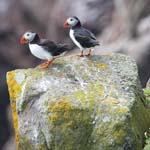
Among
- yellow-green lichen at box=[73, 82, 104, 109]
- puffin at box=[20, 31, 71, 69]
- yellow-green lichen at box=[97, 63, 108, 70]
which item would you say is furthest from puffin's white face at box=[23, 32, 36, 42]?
yellow-green lichen at box=[73, 82, 104, 109]

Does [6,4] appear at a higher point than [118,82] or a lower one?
higher

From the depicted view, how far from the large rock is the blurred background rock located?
11.1m

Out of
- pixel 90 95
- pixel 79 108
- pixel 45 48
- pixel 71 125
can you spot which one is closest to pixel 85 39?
pixel 45 48

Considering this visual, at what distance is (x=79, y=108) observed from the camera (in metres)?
7.68

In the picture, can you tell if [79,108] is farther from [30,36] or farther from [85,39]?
[85,39]

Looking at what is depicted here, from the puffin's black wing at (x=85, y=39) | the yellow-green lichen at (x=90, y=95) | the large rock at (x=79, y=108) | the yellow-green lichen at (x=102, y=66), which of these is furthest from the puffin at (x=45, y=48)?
the yellow-green lichen at (x=90, y=95)

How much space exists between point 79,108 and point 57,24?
16.1m

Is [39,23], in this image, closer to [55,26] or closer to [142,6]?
[55,26]

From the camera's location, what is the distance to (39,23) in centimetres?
2412

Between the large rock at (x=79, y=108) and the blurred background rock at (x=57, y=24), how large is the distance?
1113cm

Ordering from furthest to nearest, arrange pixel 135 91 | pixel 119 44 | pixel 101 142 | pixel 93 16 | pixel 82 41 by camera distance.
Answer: pixel 93 16 → pixel 119 44 → pixel 82 41 → pixel 135 91 → pixel 101 142

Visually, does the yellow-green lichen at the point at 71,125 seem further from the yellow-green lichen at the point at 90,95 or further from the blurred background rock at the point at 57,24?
the blurred background rock at the point at 57,24

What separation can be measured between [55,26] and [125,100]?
630 inches

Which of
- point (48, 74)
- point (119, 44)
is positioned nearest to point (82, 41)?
point (48, 74)
